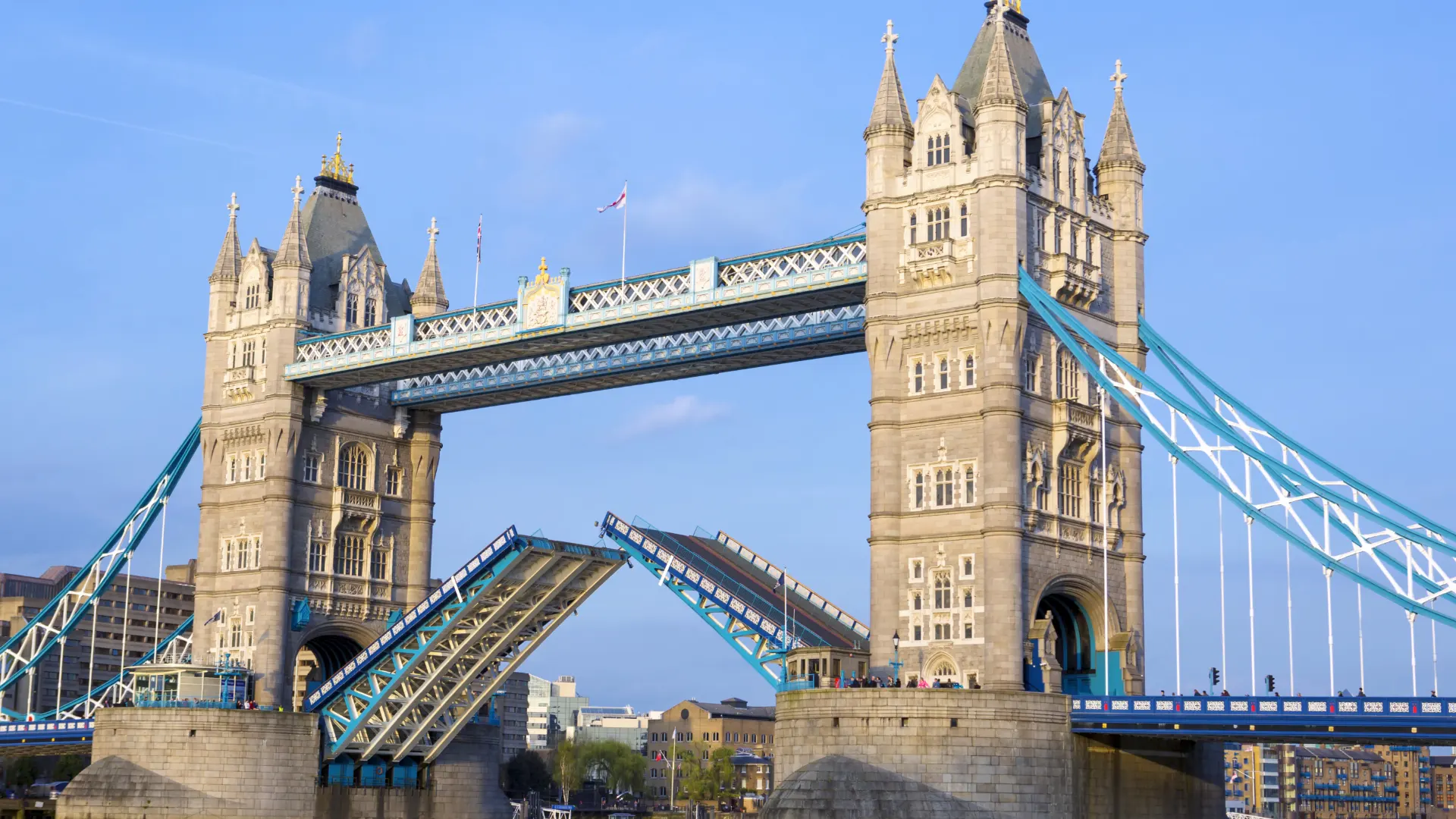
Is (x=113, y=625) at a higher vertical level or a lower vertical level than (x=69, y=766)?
higher

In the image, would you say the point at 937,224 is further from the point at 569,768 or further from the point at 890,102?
the point at 569,768

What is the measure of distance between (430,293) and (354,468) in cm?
891

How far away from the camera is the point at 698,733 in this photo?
597 feet

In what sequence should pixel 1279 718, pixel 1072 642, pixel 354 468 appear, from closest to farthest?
pixel 1279 718 → pixel 1072 642 → pixel 354 468

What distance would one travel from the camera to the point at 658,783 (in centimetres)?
17888

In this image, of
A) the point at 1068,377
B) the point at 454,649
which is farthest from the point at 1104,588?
the point at 454,649

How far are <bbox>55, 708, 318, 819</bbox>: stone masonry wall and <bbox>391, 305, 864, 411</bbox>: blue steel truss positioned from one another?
614 inches

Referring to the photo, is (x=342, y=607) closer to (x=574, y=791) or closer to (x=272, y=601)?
(x=272, y=601)


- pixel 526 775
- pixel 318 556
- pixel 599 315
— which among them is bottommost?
pixel 526 775

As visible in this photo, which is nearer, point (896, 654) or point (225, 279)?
point (896, 654)

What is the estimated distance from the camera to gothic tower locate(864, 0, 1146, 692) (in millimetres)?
59969

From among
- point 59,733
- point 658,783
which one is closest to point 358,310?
point 59,733

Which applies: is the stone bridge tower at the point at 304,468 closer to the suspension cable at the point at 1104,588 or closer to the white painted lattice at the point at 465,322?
the white painted lattice at the point at 465,322

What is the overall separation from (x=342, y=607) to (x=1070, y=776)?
124 feet
